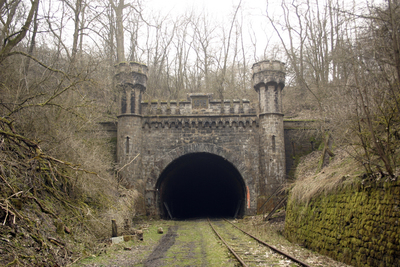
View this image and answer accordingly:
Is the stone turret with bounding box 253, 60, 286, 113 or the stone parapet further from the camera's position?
the stone parapet

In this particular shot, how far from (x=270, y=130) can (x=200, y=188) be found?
453 inches

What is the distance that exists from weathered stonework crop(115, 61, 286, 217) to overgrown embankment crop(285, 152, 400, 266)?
5.81m

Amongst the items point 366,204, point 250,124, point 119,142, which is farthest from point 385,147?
point 119,142

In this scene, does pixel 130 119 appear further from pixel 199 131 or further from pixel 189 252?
pixel 189 252

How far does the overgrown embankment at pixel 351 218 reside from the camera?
19.8 feet

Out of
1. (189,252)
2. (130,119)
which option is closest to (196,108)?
(130,119)

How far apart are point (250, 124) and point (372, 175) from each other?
9878 mm

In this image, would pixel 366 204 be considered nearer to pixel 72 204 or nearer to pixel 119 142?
pixel 72 204

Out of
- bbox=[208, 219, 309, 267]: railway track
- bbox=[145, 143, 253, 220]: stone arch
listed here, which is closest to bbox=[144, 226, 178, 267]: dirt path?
bbox=[208, 219, 309, 267]: railway track

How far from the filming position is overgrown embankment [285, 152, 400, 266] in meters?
6.04

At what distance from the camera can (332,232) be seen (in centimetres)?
798

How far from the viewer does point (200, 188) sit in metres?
26.2


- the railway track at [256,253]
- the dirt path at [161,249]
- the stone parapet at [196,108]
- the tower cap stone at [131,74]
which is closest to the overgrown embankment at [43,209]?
the dirt path at [161,249]

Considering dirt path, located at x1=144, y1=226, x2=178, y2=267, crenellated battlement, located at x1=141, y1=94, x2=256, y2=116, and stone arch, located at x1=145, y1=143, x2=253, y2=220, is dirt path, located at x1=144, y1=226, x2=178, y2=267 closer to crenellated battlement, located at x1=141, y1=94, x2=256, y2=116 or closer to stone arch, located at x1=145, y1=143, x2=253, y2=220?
stone arch, located at x1=145, y1=143, x2=253, y2=220
